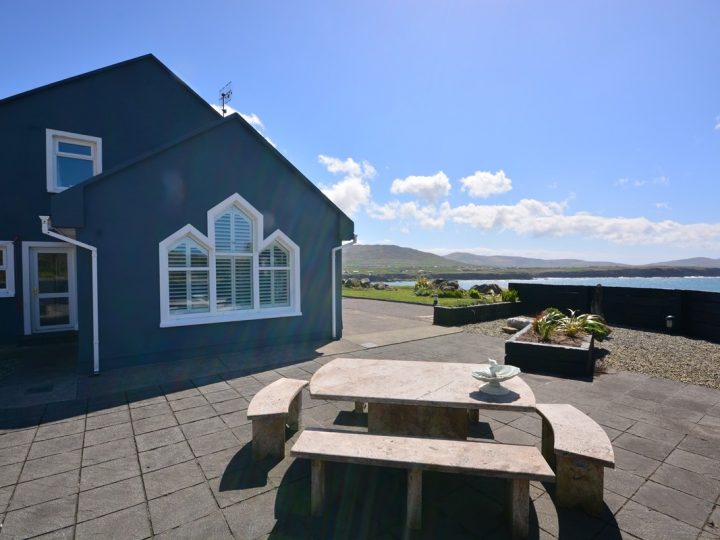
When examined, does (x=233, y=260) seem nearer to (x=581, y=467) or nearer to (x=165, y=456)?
(x=165, y=456)

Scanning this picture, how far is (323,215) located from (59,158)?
293 inches

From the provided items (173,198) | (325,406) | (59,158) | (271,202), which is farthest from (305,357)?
(59,158)

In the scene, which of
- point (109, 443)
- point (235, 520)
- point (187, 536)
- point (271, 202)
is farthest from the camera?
point (271, 202)

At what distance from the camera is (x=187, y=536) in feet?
8.93

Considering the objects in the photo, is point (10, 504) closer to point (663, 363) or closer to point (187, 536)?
point (187, 536)

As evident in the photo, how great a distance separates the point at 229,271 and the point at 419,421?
20.3 feet

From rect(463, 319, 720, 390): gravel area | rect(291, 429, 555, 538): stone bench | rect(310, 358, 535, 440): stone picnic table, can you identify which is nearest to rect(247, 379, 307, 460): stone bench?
rect(310, 358, 535, 440): stone picnic table

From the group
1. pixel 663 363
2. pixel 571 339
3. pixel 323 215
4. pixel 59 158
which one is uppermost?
pixel 59 158

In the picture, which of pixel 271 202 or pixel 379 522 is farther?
pixel 271 202

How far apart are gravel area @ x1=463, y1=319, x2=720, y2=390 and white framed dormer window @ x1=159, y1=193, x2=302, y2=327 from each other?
651 centimetres

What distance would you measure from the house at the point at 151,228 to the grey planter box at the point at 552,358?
15.7ft

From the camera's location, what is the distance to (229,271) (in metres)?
8.62

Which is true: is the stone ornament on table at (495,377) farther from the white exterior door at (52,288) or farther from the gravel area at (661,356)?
the white exterior door at (52,288)

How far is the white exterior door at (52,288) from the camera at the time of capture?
31.2 feet
